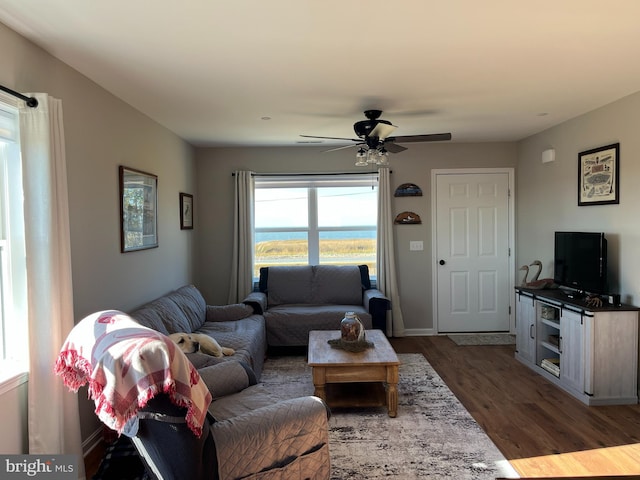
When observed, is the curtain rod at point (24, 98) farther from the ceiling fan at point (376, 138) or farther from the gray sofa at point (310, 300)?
the gray sofa at point (310, 300)

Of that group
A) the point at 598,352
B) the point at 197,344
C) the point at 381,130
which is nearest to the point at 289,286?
the point at 197,344

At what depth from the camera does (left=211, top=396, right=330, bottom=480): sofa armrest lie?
5.99ft

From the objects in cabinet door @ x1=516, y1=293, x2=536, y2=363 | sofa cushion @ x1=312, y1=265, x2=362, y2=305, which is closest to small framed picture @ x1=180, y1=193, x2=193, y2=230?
sofa cushion @ x1=312, y1=265, x2=362, y2=305

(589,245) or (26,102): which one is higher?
(26,102)

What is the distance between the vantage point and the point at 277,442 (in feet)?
6.38

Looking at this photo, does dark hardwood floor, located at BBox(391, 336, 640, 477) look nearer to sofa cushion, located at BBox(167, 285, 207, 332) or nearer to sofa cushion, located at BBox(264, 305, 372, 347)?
sofa cushion, located at BBox(264, 305, 372, 347)

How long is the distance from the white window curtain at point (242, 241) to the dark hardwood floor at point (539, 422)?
93.8 inches

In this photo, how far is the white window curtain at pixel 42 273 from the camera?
2.13 m

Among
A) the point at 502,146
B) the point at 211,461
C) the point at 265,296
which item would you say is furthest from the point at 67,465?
the point at 502,146

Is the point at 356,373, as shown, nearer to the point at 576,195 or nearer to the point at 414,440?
the point at 414,440

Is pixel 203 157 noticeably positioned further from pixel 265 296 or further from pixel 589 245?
pixel 589 245

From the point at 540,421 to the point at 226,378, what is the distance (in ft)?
7.38

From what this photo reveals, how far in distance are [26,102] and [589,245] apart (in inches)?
163

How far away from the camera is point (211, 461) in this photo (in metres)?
1.73
